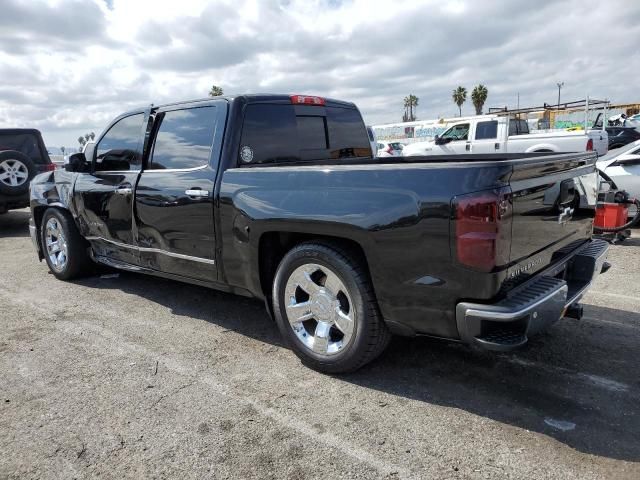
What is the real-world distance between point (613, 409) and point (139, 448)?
2.60m

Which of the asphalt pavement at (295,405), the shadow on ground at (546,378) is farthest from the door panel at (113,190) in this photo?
the shadow on ground at (546,378)

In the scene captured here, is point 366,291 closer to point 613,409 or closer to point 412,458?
point 412,458

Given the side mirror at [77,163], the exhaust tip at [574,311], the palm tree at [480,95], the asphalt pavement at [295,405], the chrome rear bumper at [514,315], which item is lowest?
the asphalt pavement at [295,405]

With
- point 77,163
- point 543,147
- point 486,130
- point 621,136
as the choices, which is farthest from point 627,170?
point 621,136

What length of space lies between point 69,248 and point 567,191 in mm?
5027

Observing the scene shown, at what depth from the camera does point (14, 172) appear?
9.23 m

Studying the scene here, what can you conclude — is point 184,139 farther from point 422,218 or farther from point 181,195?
point 422,218

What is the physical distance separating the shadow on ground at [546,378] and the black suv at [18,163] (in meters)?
6.77

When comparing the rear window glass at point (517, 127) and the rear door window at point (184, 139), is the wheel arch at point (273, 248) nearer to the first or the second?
the rear door window at point (184, 139)

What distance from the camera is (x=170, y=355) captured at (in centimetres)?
386

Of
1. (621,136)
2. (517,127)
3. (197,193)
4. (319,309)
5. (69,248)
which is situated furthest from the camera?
(621,136)

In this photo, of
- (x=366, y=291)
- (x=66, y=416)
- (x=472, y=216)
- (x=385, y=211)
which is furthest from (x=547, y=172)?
(x=66, y=416)

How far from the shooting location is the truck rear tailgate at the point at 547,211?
9.09 ft

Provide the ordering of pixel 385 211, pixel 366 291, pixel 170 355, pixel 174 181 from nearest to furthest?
pixel 385 211
pixel 366 291
pixel 170 355
pixel 174 181
